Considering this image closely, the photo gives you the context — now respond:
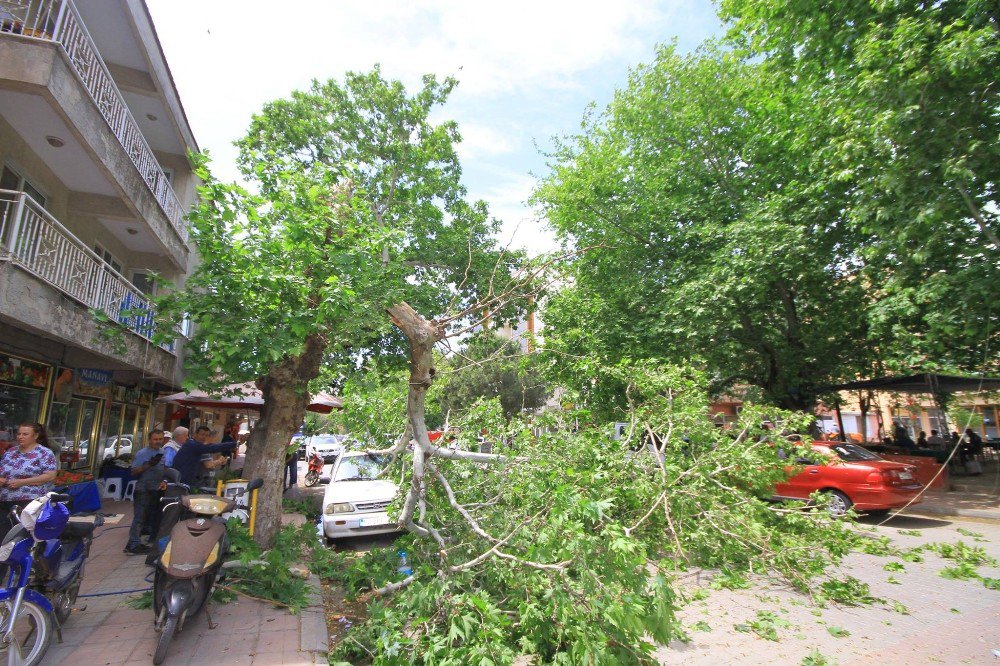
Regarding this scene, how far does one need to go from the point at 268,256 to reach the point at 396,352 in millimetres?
6637

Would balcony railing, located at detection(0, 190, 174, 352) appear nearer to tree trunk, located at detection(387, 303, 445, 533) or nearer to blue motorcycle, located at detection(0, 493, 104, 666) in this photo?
blue motorcycle, located at detection(0, 493, 104, 666)

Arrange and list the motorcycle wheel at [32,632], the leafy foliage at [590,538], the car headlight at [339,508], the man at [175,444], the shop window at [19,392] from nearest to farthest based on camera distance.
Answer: the motorcycle wheel at [32,632] → the leafy foliage at [590,538] → the shop window at [19,392] → the man at [175,444] → the car headlight at [339,508]

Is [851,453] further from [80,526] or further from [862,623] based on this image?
[80,526]

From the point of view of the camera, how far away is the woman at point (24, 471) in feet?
15.9

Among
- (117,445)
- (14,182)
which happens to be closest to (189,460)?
(14,182)

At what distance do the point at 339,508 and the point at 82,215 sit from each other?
782 centimetres

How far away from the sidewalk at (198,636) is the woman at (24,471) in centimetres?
116

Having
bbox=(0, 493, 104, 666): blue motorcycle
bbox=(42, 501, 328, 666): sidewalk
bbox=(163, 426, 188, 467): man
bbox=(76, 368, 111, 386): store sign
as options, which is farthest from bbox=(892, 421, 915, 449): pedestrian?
bbox=(76, 368, 111, 386): store sign

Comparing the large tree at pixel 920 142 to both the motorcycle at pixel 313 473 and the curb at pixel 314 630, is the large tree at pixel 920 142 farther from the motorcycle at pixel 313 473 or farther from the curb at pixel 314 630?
the motorcycle at pixel 313 473

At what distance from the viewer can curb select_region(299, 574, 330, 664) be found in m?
4.45

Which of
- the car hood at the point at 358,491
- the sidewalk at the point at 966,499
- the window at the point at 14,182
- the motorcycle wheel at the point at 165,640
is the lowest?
the motorcycle wheel at the point at 165,640

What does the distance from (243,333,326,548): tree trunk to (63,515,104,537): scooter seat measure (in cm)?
235

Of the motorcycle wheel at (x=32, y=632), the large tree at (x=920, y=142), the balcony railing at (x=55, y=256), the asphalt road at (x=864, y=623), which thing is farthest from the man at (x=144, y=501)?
the large tree at (x=920, y=142)

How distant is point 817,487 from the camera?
1047 cm
